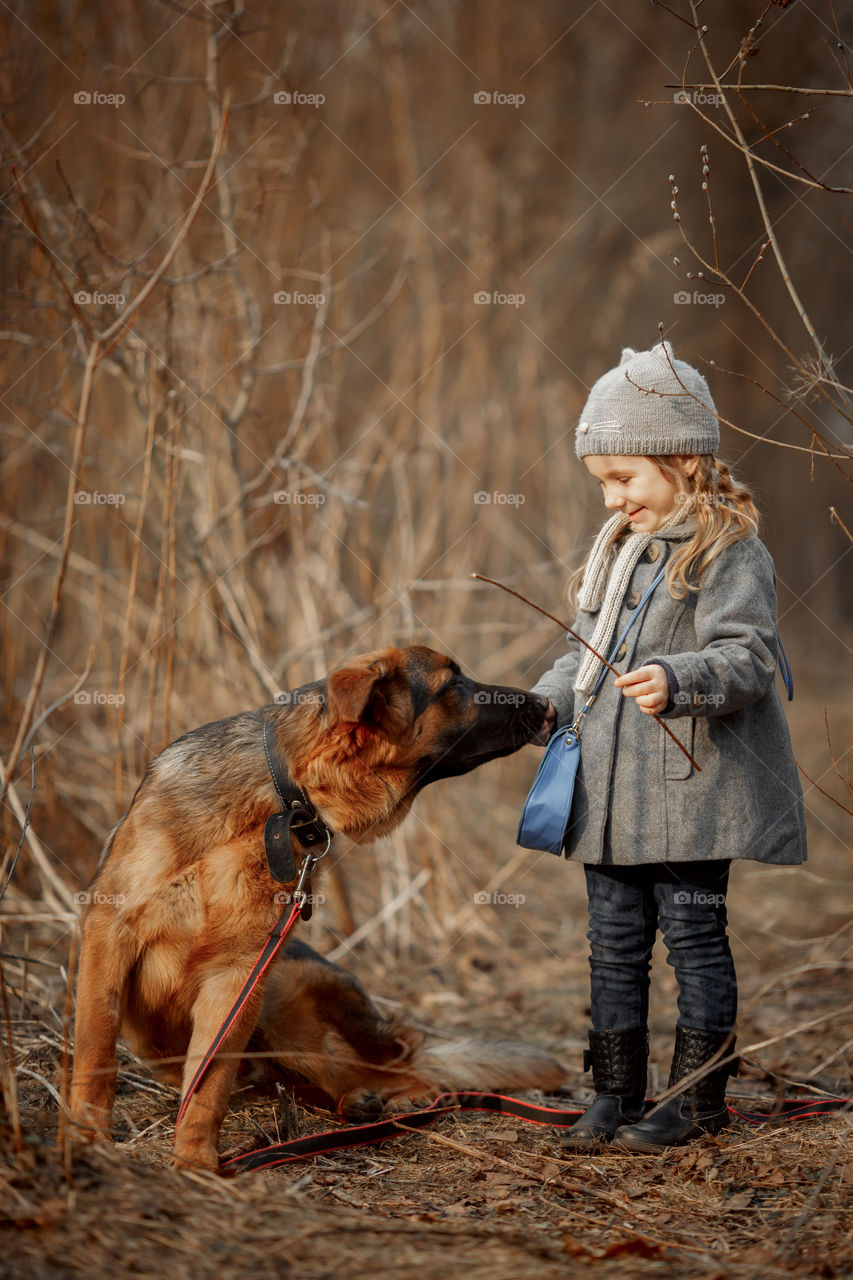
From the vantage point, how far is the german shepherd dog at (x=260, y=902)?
2.97 m

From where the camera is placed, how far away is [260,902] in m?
3.04

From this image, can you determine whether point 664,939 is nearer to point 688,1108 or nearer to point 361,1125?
point 688,1108

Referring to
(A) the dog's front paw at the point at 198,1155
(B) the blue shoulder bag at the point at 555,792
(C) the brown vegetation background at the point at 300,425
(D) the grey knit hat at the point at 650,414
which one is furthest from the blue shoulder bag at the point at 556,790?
(A) the dog's front paw at the point at 198,1155

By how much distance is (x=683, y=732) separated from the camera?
125 inches

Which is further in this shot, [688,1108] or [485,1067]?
[485,1067]

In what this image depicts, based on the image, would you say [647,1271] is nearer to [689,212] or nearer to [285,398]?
[285,398]

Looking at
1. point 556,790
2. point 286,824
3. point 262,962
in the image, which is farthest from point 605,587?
point 262,962

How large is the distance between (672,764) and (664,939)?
54 centimetres

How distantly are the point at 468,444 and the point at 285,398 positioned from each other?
1.29 metres

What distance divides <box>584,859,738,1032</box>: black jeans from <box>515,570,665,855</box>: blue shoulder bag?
24 centimetres

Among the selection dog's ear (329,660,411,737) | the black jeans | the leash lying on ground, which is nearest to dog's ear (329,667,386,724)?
dog's ear (329,660,411,737)

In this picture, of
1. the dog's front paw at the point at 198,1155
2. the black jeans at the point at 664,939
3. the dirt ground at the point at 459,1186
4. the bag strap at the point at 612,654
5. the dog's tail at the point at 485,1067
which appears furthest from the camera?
the dog's tail at the point at 485,1067

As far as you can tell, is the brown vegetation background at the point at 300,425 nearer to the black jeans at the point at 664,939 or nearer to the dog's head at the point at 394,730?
the dog's head at the point at 394,730

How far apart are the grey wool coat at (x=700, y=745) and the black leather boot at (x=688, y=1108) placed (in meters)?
0.58
